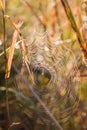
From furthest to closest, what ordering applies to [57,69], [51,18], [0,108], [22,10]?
[22,10] < [51,18] < [0,108] < [57,69]

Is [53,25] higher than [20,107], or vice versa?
[53,25]

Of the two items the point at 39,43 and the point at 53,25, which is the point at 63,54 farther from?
the point at 53,25

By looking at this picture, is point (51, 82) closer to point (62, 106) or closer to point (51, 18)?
point (62, 106)

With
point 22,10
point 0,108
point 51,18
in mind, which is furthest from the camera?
point 22,10

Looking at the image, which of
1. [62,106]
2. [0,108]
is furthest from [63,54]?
[0,108]

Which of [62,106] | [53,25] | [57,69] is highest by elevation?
[53,25]

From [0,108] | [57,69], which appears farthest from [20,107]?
[57,69]

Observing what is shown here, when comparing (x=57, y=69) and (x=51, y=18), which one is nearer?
(x=57, y=69)

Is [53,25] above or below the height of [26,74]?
above

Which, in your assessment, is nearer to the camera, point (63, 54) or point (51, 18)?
point (63, 54)
